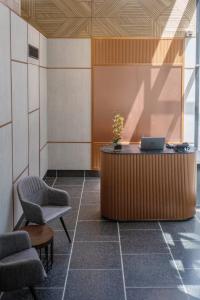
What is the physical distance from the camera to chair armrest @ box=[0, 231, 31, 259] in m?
4.50

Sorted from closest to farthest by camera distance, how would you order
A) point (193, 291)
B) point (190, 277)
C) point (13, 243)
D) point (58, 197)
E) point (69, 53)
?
point (13, 243)
point (193, 291)
point (190, 277)
point (58, 197)
point (69, 53)

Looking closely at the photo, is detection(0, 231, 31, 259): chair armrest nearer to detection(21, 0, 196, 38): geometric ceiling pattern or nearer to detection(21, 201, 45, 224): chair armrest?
detection(21, 201, 45, 224): chair armrest

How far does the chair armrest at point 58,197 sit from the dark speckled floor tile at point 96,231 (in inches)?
20.3

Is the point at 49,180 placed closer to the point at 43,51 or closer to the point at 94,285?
the point at 43,51

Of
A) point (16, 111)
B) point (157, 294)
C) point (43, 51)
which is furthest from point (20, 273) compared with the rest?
point (43, 51)

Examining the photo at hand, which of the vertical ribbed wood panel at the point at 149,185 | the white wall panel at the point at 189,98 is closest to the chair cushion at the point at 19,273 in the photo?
the vertical ribbed wood panel at the point at 149,185

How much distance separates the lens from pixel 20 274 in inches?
161

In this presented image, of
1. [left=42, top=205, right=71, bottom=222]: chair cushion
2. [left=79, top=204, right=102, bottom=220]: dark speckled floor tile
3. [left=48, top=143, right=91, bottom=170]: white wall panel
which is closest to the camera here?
[left=42, top=205, right=71, bottom=222]: chair cushion

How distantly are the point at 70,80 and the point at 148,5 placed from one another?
88.0 inches

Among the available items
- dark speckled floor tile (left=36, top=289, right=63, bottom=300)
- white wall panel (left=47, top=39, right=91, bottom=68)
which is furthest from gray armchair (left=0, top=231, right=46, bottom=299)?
white wall panel (left=47, top=39, right=91, bottom=68)

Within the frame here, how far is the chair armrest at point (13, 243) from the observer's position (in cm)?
450

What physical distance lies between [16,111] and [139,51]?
4348mm

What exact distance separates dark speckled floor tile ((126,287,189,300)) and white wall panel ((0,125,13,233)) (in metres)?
1.70

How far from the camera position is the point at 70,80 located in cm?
1000
